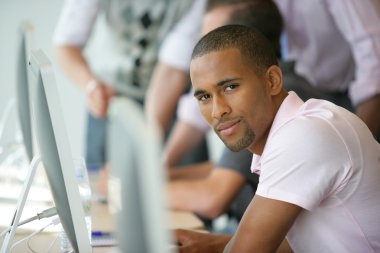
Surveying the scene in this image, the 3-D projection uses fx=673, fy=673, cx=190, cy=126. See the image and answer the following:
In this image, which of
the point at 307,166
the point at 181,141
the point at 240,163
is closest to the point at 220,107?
→ the point at 307,166

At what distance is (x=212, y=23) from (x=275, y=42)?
0.70ft

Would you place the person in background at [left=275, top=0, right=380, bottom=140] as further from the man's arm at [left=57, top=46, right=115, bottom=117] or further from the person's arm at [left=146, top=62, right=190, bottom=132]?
the man's arm at [left=57, top=46, right=115, bottom=117]

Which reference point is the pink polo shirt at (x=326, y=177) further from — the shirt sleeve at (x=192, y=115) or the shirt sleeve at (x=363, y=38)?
the shirt sleeve at (x=192, y=115)

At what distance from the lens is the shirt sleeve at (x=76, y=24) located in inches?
122

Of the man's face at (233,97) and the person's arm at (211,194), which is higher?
the man's face at (233,97)

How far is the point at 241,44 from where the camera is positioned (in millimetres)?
1429

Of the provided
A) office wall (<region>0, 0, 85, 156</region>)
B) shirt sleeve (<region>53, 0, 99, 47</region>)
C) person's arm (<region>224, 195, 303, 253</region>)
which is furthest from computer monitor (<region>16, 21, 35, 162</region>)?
office wall (<region>0, 0, 85, 156</region>)

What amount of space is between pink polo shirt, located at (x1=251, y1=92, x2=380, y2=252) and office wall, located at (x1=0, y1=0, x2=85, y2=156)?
3144 millimetres

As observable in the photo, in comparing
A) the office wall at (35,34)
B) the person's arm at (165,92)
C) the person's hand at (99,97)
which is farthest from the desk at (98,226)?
the office wall at (35,34)

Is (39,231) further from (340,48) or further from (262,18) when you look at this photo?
(340,48)

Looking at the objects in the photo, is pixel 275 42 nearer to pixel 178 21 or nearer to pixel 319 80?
pixel 319 80

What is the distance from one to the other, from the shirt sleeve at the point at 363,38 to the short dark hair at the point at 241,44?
37.8 inches

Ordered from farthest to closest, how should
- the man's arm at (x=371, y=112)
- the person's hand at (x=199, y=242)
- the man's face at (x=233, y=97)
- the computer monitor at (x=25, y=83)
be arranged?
the man's arm at (x=371, y=112)
the computer monitor at (x=25, y=83)
the person's hand at (x=199, y=242)
the man's face at (x=233, y=97)

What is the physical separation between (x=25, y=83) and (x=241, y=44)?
0.66 metres
